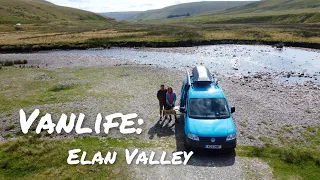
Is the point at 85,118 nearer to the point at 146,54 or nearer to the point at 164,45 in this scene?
the point at 146,54

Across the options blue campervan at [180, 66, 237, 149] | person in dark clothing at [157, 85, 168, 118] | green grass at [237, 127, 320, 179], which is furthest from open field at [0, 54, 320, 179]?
person in dark clothing at [157, 85, 168, 118]

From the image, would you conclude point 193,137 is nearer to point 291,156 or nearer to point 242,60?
point 291,156

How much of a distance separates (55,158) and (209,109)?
9.23m

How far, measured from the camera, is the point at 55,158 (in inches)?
596

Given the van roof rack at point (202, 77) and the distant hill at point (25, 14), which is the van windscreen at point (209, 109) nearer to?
the van roof rack at point (202, 77)

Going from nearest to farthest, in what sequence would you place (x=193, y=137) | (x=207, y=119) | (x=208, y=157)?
(x=193, y=137) < (x=208, y=157) < (x=207, y=119)

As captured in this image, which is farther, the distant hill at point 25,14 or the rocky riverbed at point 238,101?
the distant hill at point 25,14

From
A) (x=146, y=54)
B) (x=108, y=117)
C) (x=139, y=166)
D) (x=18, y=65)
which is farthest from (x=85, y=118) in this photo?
(x=146, y=54)

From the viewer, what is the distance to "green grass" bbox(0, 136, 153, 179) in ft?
44.9

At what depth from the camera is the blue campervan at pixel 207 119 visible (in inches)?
577

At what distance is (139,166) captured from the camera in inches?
567

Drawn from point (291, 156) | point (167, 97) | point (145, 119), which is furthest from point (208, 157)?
point (145, 119)

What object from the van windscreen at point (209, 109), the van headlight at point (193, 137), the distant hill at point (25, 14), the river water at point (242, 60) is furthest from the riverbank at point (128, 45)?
the distant hill at point (25, 14)

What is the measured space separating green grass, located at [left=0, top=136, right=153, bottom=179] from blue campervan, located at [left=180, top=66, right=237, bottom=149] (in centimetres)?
316
